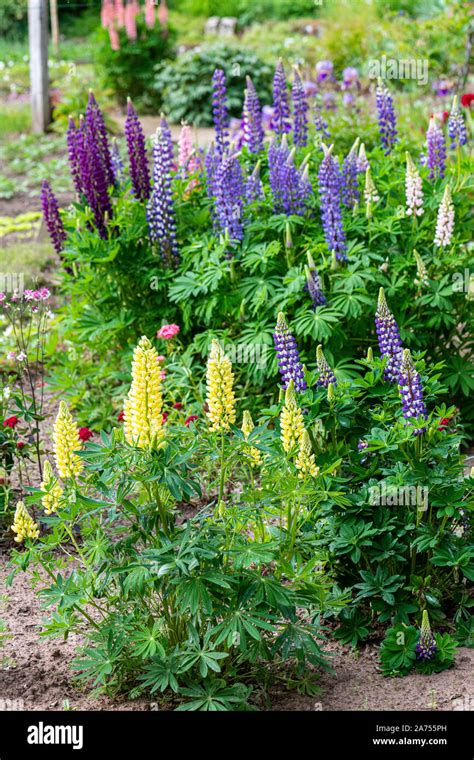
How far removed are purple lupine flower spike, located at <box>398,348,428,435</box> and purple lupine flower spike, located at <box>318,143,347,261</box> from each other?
1.56 metres

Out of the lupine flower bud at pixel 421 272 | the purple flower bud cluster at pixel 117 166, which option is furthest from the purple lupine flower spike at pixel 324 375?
the purple flower bud cluster at pixel 117 166

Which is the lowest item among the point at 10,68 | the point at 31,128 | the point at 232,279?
the point at 232,279

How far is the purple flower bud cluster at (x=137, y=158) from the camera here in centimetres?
596

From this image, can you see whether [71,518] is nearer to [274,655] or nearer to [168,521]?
[168,521]

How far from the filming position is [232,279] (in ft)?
18.0

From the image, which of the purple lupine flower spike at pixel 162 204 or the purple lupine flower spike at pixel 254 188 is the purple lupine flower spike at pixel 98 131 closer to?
the purple lupine flower spike at pixel 162 204

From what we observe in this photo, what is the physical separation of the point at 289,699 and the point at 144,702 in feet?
1.68

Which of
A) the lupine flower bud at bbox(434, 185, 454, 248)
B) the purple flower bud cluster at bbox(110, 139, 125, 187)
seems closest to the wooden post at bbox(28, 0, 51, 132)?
the purple flower bud cluster at bbox(110, 139, 125, 187)

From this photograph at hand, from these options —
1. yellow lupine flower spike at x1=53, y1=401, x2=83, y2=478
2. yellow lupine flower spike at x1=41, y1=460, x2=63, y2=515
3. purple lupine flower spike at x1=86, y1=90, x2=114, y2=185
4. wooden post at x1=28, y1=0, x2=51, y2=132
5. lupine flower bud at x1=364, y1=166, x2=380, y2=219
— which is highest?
wooden post at x1=28, y1=0, x2=51, y2=132

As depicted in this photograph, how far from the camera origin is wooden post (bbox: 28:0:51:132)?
1141 centimetres

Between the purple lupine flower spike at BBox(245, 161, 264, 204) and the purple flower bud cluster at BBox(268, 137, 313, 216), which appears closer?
the purple flower bud cluster at BBox(268, 137, 313, 216)

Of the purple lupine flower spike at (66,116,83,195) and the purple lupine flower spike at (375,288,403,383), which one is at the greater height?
the purple lupine flower spike at (66,116,83,195)

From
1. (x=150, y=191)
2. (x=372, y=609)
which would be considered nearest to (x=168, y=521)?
(x=372, y=609)

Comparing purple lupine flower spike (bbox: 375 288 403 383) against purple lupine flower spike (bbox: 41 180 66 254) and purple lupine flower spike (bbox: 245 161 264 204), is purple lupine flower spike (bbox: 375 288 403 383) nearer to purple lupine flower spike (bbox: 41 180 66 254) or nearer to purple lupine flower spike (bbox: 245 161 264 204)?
purple lupine flower spike (bbox: 245 161 264 204)
